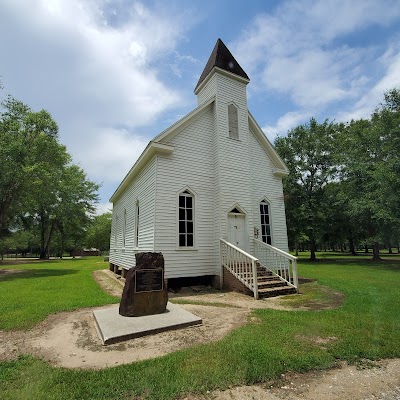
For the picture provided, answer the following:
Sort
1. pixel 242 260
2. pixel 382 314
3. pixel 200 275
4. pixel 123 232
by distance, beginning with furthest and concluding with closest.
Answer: pixel 123 232 → pixel 200 275 → pixel 242 260 → pixel 382 314

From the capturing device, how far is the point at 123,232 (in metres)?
15.7

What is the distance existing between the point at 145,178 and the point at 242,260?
585cm

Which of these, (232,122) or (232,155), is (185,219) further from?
(232,122)

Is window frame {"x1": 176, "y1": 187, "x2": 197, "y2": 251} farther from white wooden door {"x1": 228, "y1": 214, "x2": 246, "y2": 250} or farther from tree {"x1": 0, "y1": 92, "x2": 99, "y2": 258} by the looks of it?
tree {"x1": 0, "y1": 92, "x2": 99, "y2": 258}

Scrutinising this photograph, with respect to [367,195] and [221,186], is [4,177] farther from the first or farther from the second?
[367,195]

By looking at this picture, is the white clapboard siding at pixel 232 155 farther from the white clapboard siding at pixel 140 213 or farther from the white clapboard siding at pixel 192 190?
the white clapboard siding at pixel 140 213

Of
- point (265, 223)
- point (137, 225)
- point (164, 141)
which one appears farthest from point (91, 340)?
point (265, 223)

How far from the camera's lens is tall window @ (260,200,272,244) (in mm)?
12864

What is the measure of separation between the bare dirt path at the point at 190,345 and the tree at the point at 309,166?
22007mm

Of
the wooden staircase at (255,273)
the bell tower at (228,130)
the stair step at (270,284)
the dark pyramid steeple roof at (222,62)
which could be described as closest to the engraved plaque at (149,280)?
the wooden staircase at (255,273)

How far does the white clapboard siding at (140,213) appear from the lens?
10.4 meters

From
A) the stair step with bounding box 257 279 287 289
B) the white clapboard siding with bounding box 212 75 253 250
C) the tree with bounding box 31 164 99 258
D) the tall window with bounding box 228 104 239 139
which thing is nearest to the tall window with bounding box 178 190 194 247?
the white clapboard siding with bounding box 212 75 253 250

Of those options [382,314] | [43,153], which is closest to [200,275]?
[382,314]

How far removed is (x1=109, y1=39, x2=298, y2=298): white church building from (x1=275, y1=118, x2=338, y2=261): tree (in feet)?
47.1
